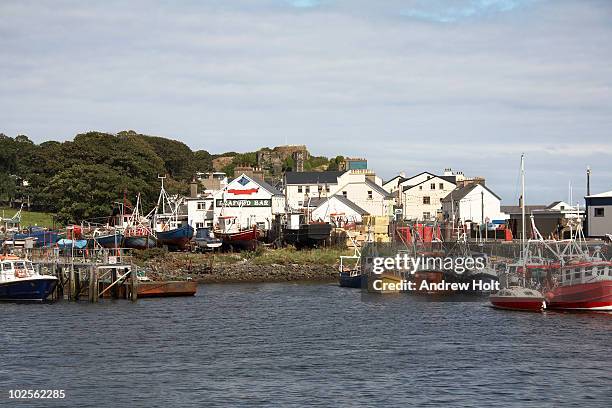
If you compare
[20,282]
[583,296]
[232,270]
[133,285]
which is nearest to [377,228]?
[232,270]

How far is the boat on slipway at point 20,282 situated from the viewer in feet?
244

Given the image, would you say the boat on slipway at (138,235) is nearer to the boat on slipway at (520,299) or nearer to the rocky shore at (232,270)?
the rocky shore at (232,270)

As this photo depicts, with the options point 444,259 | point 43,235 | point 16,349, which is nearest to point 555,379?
point 16,349

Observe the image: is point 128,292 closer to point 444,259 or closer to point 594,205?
point 444,259

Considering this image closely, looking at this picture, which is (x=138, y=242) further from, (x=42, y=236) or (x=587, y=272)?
(x=587, y=272)

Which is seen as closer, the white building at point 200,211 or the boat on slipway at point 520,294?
the boat on slipway at point 520,294

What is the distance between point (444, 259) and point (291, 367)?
37.5 m

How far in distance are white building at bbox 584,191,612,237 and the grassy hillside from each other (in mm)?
76774

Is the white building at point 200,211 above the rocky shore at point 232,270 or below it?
above

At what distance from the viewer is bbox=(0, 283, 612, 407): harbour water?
42125 mm

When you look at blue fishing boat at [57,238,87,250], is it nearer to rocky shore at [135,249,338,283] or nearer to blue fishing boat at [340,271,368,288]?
Result: rocky shore at [135,249,338,283]

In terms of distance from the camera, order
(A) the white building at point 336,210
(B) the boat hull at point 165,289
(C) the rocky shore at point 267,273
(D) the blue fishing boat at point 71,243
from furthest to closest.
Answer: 1. (A) the white building at point 336,210
2. (C) the rocky shore at point 267,273
3. (D) the blue fishing boat at point 71,243
4. (B) the boat hull at point 165,289

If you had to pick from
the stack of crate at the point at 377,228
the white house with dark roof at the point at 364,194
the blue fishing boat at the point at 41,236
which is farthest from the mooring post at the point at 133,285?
the white house with dark roof at the point at 364,194

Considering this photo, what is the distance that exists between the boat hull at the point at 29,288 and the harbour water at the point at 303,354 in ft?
4.76
